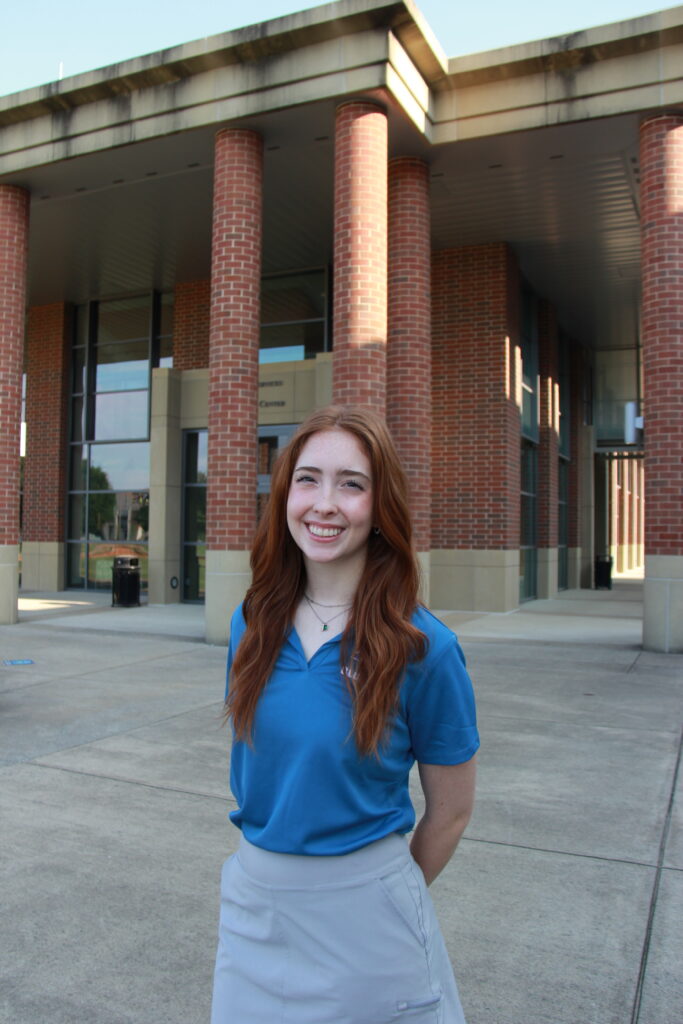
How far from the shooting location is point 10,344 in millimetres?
13102

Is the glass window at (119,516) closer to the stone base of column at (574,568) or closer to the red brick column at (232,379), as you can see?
the red brick column at (232,379)

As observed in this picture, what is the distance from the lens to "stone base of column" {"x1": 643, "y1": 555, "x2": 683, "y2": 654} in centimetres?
1020

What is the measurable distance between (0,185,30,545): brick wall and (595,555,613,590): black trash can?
15893 mm

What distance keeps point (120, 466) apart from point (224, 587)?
9255 millimetres

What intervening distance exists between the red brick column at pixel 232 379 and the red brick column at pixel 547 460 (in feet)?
31.0

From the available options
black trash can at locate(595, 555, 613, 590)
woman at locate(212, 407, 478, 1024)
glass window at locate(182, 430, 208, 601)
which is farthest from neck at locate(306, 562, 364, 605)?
black trash can at locate(595, 555, 613, 590)

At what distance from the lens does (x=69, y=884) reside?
11.7ft

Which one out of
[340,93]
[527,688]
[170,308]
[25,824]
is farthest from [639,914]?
[170,308]

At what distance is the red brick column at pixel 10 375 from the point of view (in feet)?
42.4

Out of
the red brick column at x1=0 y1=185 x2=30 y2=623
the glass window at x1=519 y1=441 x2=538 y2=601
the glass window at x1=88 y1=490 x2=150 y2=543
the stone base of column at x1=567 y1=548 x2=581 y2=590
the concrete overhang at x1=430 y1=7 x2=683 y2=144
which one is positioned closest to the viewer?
the concrete overhang at x1=430 y1=7 x2=683 y2=144

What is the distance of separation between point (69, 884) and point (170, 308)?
16958mm

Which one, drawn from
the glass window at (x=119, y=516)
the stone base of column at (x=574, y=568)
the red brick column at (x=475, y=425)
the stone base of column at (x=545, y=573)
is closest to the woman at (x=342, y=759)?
the red brick column at (x=475, y=425)

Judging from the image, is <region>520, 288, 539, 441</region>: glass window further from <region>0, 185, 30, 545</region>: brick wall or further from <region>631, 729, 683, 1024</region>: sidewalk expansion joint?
<region>631, 729, 683, 1024</region>: sidewalk expansion joint

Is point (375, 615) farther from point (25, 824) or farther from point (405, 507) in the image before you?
point (25, 824)
